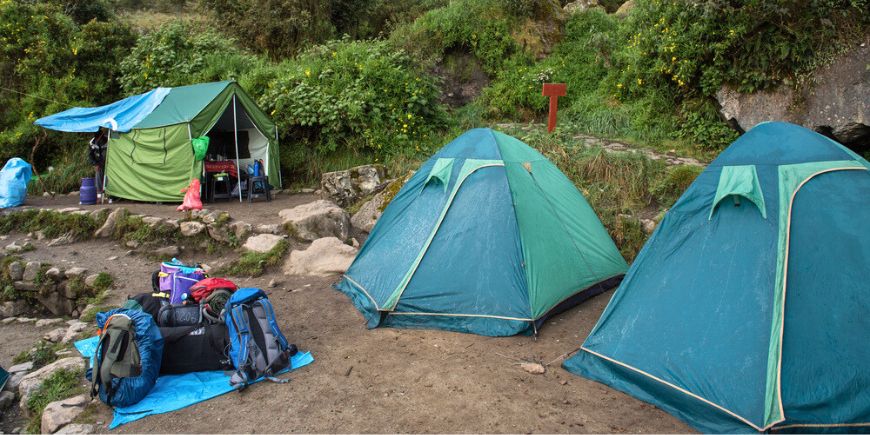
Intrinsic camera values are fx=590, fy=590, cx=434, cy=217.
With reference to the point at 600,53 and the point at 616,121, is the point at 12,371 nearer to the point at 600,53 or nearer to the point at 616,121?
the point at 616,121

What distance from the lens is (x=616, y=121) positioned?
988 cm

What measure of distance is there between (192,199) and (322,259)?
3.55 metres

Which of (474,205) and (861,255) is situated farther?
(474,205)

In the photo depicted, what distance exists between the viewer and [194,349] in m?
4.43

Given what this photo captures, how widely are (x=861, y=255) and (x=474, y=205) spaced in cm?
286

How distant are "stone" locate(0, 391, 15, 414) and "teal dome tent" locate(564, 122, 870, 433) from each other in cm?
442

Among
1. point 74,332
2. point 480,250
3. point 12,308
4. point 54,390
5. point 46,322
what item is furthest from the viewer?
point 12,308

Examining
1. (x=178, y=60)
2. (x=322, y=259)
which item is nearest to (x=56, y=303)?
(x=322, y=259)

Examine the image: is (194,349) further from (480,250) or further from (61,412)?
(480,250)

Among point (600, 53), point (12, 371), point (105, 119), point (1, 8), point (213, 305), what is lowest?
point (12, 371)

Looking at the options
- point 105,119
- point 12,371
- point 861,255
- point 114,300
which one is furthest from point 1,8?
point 861,255

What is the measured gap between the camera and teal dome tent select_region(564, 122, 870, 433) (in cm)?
341

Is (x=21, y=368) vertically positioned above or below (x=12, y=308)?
above

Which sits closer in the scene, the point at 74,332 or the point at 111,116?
the point at 74,332
